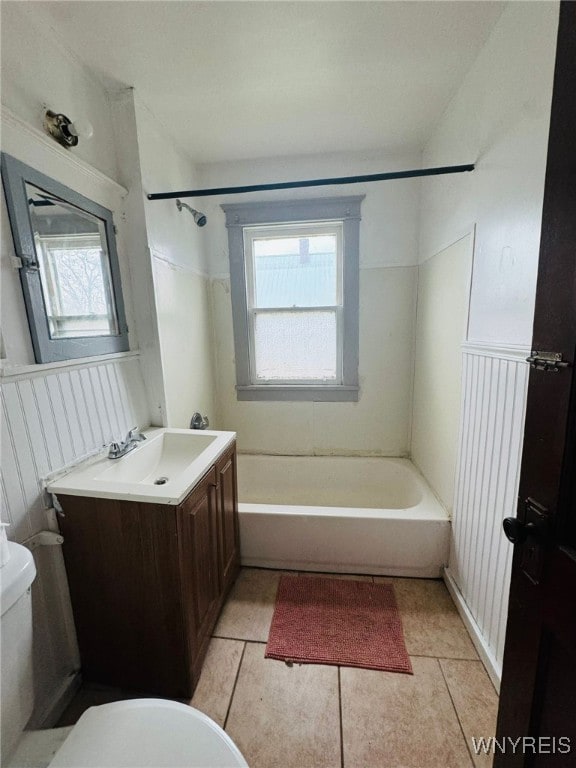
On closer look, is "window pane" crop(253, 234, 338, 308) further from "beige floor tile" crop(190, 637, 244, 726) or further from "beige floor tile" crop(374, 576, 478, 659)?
"beige floor tile" crop(190, 637, 244, 726)

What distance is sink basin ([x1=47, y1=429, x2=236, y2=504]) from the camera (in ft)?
3.57

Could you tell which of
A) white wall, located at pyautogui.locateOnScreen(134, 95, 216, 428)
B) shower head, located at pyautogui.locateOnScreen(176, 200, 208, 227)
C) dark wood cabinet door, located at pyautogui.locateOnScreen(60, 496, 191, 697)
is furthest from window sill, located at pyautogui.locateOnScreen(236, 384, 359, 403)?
dark wood cabinet door, located at pyautogui.locateOnScreen(60, 496, 191, 697)

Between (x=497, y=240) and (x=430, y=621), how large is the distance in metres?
1.76

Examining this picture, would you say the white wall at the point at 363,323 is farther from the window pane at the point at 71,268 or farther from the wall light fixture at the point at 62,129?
the wall light fixture at the point at 62,129

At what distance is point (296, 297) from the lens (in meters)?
2.38

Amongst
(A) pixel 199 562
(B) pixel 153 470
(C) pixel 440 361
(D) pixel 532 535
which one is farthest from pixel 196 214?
(D) pixel 532 535

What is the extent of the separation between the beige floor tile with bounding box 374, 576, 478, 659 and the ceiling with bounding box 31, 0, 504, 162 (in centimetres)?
257

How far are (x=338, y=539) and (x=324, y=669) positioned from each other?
0.57 m

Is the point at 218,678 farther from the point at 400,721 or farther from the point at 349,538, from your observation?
the point at 349,538

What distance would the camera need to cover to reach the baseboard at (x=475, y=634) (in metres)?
1.22

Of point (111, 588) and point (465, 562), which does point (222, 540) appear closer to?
point (111, 588)

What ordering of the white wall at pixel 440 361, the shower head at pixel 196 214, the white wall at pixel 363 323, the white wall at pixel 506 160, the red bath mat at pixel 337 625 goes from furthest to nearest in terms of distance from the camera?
the white wall at pixel 363 323 < the shower head at pixel 196 214 < the white wall at pixel 440 361 < the red bath mat at pixel 337 625 < the white wall at pixel 506 160

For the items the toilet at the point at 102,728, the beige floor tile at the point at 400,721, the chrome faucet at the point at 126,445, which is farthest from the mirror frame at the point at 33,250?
the beige floor tile at the point at 400,721

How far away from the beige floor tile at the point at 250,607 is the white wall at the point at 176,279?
101cm
